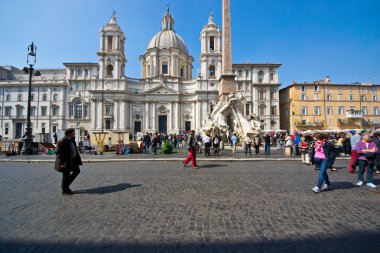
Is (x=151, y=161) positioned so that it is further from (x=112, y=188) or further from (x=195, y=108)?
(x=195, y=108)

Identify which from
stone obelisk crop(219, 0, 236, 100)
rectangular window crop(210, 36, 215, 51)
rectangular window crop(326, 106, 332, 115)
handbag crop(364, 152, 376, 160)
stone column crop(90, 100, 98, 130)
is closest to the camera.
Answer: handbag crop(364, 152, 376, 160)

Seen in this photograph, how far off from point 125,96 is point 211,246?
46.6m

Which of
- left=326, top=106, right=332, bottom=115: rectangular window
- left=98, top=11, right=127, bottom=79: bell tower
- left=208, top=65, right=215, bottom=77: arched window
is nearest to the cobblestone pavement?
left=98, top=11, right=127, bottom=79: bell tower

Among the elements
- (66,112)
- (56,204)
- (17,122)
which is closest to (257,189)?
(56,204)

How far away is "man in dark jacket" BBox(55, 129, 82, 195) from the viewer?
5027 mm

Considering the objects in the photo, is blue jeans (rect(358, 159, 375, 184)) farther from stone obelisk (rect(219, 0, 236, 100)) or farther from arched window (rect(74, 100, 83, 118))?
arched window (rect(74, 100, 83, 118))

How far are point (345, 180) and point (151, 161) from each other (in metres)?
8.40

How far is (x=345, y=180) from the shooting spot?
6.55m

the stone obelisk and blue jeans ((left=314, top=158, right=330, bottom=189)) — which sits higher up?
the stone obelisk

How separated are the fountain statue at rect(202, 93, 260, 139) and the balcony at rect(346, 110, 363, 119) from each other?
34523 millimetres

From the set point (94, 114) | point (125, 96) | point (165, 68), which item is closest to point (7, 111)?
point (94, 114)

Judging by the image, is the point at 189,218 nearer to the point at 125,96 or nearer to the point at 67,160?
the point at 67,160

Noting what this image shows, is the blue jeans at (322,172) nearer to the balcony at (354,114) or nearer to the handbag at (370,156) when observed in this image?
the handbag at (370,156)

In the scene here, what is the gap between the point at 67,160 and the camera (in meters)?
5.13
